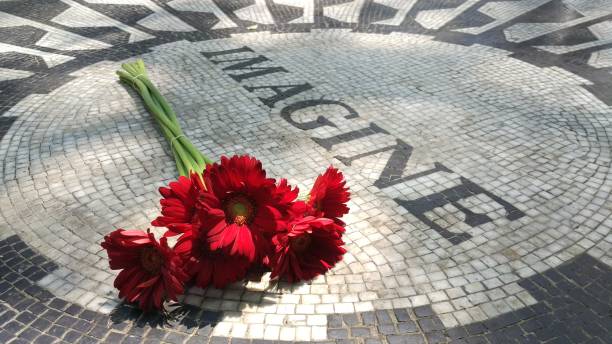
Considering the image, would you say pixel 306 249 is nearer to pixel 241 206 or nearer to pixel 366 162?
pixel 241 206

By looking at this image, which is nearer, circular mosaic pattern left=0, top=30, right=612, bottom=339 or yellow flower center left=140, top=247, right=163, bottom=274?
yellow flower center left=140, top=247, right=163, bottom=274

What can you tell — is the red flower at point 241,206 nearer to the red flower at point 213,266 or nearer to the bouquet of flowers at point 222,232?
the bouquet of flowers at point 222,232

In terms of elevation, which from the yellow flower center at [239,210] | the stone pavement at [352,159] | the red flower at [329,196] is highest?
the yellow flower center at [239,210]

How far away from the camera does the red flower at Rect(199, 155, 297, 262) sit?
391 centimetres

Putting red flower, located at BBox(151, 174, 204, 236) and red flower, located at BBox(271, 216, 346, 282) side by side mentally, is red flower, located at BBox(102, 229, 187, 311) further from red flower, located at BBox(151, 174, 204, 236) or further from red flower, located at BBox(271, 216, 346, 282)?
red flower, located at BBox(271, 216, 346, 282)

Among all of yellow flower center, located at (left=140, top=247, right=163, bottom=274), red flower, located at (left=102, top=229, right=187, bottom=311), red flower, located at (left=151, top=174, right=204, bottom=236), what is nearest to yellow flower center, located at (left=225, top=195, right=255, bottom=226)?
red flower, located at (left=151, top=174, right=204, bottom=236)

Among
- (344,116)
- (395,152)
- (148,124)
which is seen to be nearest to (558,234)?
(395,152)

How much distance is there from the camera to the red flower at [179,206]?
161 inches

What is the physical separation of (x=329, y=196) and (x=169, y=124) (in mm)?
2831

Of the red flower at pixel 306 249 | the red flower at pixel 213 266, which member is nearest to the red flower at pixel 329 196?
the red flower at pixel 306 249

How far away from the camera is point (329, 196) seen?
456 centimetres

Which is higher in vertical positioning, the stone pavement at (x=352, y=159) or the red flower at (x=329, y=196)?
the red flower at (x=329, y=196)

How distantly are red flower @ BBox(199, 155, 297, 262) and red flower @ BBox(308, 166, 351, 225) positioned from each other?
390 millimetres

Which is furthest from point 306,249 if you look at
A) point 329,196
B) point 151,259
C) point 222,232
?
point 151,259
